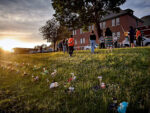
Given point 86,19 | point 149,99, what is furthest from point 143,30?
point 149,99

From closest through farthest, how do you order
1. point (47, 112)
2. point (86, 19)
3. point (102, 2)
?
point (47, 112), point (102, 2), point (86, 19)

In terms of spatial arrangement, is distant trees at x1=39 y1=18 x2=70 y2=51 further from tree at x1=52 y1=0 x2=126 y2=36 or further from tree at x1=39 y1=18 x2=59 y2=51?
tree at x1=52 y1=0 x2=126 y2=36

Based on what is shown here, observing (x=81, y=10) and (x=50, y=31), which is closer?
(x=81, y=10)

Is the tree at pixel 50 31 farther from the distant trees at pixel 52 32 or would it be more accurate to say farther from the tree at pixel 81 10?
the tree at pixel 81 10

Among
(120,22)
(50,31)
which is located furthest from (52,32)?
(120,22)

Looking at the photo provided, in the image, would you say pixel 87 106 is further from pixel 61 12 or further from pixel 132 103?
pixel 61 12

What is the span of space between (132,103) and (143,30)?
20.7 metres

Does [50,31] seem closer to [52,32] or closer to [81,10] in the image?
[52,32]

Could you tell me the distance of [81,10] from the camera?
17953 mm

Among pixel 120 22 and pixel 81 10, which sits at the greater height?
pixel 120 22

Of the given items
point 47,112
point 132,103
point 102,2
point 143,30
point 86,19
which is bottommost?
point 47,112

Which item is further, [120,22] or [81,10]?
[120,22]

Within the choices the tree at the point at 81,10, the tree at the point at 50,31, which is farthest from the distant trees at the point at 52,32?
the tree at the point at 81,10

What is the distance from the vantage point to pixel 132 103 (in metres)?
1.69
